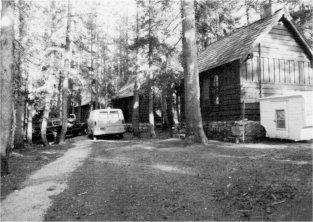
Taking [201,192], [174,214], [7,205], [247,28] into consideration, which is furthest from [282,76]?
[7,205]

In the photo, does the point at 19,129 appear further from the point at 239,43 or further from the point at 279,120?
the point at 279,120

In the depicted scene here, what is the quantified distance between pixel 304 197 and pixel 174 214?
2335 mm

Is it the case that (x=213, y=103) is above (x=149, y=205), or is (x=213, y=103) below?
above

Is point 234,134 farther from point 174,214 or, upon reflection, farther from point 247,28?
point 174,214

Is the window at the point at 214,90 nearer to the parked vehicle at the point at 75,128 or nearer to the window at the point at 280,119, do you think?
the window at the point at 280,119

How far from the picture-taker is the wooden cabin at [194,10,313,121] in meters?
17.2

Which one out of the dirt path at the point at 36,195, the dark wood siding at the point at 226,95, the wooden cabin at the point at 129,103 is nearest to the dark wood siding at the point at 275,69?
the dark wood siding at the point at 226,95

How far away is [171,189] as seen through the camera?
708 centimetres

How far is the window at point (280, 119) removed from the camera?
49.4 ft

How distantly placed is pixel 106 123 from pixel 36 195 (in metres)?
14.8

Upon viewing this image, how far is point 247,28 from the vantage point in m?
20.5

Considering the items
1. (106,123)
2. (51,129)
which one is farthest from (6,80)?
(51,129)

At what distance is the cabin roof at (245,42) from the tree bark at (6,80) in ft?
37.3

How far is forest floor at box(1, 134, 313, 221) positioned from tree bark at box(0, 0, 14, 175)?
1031 millimetres
